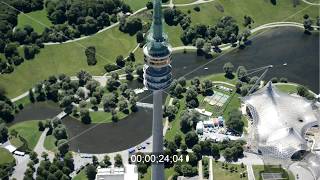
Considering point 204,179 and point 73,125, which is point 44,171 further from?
point 204,179

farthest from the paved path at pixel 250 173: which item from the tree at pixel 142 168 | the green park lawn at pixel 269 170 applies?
the tree at pixel 142 168

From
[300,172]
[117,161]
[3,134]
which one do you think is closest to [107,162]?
[117,161]

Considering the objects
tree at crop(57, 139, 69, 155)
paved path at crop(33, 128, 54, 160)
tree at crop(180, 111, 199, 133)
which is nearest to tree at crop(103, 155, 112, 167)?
tree at crop(57, 139, 69, 155)

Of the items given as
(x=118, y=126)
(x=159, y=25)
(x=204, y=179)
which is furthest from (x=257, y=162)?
(x=159, y=25)

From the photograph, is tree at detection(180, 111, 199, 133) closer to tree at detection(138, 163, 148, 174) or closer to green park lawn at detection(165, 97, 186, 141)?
green park lawn at detection(165, 97, 186, 141)

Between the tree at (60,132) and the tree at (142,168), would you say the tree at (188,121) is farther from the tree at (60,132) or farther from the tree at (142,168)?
the tree at (60,132)
